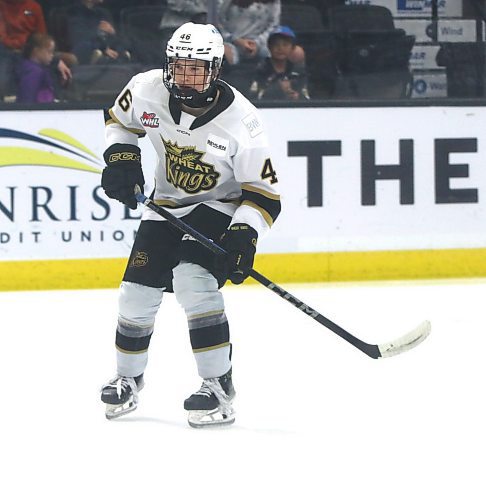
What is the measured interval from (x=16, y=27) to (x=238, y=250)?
3167 mm

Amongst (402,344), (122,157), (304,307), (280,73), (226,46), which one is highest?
(226,46)

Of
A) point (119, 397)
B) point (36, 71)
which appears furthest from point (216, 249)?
point (36, 71)

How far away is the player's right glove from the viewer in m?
3.52

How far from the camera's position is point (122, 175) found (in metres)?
3.52

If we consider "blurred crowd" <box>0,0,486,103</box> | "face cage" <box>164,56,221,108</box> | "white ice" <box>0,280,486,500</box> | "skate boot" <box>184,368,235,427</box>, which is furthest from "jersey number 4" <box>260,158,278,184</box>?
"blurred crowd" <box>0,0,486,103</box>

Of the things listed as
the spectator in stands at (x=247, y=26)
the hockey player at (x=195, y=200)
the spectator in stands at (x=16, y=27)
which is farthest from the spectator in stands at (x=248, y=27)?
the hockey player at (x=195, y=200)

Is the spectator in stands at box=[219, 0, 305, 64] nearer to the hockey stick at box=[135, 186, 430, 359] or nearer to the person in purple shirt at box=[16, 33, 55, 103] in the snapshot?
the person in purple shirt at box=[16, 33, 55, 103]

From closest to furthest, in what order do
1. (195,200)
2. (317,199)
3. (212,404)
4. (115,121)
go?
(212,404) → (195,200) → (115,121) → (317,199)

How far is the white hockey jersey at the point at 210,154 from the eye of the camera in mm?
3398

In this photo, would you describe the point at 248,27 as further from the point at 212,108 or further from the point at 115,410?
the point at 115,410

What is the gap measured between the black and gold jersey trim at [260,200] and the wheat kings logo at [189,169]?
92 millimetres

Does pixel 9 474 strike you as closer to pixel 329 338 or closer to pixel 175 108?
pixel 175 108

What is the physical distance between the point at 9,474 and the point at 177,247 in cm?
87

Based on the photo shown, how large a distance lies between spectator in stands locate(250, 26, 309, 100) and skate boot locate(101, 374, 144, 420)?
296 centimetres
